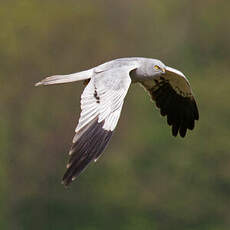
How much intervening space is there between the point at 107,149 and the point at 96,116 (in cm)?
2050

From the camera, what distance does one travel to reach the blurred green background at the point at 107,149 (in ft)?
111

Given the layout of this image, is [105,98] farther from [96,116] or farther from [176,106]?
[176,106]

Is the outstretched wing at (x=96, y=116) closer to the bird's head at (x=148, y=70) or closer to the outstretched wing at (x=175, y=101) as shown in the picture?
the bird's head at (x=148, y=70)

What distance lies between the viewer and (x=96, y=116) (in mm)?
14336

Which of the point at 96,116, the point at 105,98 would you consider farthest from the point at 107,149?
the point at 96,116

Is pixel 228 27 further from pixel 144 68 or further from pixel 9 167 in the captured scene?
pixel 144 68

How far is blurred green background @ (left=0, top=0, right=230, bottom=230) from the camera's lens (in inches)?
1331

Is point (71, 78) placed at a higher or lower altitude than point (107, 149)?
higher

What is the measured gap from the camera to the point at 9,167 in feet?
119

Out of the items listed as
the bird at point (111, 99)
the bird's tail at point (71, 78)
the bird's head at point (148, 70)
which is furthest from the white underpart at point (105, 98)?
the bird's head at point (148, 70)

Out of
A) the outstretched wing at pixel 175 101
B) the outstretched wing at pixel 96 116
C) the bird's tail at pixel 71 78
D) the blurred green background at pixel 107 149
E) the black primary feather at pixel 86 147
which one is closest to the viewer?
the black primary feather at pixel 86 147

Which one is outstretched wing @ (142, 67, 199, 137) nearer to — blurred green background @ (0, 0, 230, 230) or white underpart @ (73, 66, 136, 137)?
white underpart @ (73, 66, 136, 137)

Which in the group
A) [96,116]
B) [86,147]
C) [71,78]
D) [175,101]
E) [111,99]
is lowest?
[86,147]

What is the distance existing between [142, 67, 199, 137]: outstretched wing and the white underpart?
1.80 meters
